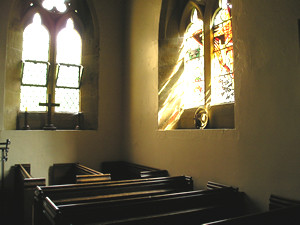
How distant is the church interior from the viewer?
253 centimetres

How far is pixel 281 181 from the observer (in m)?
2.47

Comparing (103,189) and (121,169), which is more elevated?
(103,189)

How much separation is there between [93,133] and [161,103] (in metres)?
1.75

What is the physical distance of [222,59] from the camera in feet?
12.8

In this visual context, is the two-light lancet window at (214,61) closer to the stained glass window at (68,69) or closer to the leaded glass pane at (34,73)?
the stained glass window at (68,69)

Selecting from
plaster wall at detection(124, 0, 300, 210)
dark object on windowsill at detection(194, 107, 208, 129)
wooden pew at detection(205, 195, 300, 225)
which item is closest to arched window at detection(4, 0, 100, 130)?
dark object on windowsill at detection(194, 107, 208, 129)

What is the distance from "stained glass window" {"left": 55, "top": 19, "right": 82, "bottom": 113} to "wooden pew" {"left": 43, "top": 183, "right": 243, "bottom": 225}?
3579 mm

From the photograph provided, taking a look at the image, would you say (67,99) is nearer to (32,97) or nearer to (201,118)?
(32,97)

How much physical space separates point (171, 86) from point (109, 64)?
1.81 metres

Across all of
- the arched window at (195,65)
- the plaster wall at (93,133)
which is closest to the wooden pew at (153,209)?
the arched window at (195,65)

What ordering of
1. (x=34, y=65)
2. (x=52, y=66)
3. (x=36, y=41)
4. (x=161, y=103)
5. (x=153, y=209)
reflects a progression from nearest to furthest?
(x=153, y=209) → (x=161, y=103) → (x=34, y=65) → (x=36, y=41) → (x=52, y=66)

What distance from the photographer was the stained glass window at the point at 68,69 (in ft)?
18.9

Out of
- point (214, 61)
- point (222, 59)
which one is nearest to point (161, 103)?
point (214, 61)

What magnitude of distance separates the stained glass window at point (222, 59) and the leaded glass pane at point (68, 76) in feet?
9.67
